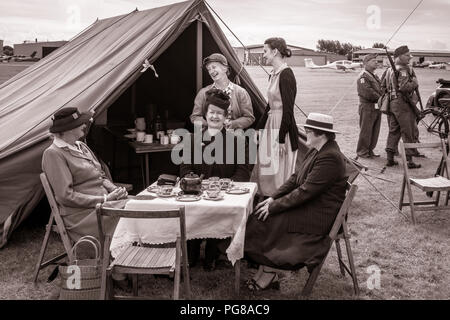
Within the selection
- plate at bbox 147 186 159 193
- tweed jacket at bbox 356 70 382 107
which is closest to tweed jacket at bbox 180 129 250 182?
plate at bbox 147 186 159 193

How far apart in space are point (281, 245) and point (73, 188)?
1689mm

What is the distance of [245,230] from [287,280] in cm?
66

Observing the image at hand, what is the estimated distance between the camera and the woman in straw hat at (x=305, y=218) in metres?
3.40

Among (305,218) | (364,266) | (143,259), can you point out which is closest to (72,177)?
(143,259)

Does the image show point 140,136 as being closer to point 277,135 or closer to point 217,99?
point 277,135

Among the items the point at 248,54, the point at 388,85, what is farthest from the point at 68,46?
the point at 388,85

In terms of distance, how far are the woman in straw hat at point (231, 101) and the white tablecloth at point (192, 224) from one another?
1769 mm

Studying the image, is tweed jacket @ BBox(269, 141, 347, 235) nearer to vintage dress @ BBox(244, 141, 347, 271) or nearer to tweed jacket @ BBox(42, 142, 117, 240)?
vintage dress @ BBox(244, 141, 347, 271)

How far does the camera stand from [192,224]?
3.39 meters

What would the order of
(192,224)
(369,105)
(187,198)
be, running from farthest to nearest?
(369,105)
(187,198)
(192,224)

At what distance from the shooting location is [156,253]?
3.24m

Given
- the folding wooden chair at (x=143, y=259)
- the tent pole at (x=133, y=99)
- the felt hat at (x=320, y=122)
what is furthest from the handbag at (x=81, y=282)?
the tent pole at (x=133, y=99)

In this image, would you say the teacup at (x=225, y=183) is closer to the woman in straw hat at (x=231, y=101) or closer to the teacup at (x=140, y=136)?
the woman in straw hat at (x=231, y=101)
